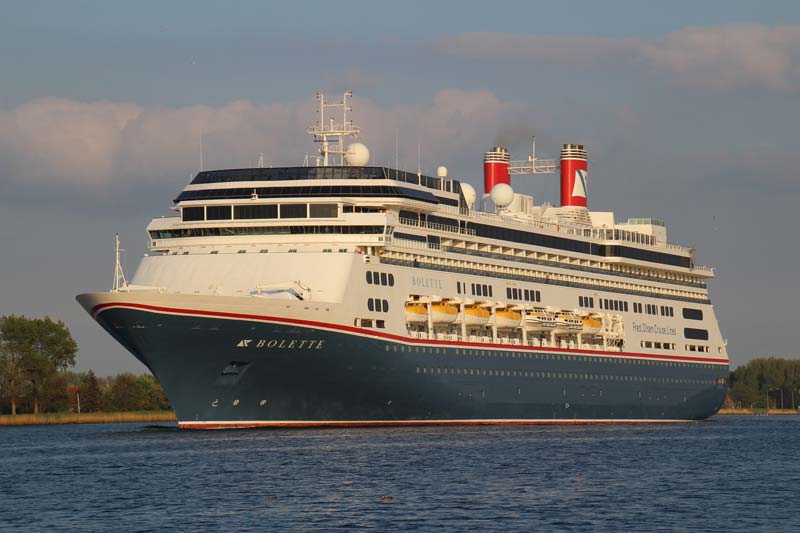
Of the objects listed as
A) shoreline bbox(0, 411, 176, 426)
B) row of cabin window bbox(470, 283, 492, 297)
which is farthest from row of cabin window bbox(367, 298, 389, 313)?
shoreline bbox(0, 411, 176, 426)

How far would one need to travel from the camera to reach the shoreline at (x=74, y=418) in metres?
111

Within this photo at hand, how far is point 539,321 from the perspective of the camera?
86875 mm

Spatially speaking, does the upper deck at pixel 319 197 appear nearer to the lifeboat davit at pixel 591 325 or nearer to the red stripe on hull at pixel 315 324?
the red stripe on hull at pixel 315 324

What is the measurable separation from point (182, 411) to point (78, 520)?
26.4 meters

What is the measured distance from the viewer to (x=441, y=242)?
81000mm

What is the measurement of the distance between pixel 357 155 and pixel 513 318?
45.0 ft

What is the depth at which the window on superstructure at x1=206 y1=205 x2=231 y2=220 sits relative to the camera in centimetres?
7531

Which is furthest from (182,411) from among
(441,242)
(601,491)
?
(601,491)

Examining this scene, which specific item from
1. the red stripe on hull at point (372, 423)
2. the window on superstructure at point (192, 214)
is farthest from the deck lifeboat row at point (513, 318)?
the window on superstructure at point (192, 214)

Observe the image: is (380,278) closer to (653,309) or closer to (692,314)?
(653,309)

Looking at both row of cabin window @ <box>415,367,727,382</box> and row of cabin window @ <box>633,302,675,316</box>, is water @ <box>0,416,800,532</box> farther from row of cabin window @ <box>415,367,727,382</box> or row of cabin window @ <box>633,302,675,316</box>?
row of cabin window @ <box>633,302,675,316</box>

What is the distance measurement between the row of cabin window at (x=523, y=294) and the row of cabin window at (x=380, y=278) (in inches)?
502

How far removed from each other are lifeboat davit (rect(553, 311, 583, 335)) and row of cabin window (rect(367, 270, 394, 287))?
16.8m

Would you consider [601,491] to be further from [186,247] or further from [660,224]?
[660,224]
